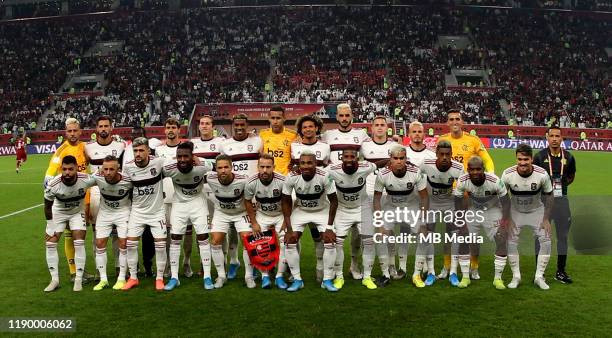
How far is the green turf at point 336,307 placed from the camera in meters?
6.06

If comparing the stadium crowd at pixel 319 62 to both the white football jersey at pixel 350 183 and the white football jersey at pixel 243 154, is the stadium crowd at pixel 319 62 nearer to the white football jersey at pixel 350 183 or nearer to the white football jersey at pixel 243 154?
the white football jersey at pixel 243 154

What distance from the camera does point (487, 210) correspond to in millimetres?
7539

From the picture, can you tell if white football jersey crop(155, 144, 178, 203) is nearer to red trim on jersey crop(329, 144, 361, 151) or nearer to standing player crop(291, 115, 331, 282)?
standing player crop(291, 115, 331, 282)

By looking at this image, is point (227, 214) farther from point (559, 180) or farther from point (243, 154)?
point (559, 180)

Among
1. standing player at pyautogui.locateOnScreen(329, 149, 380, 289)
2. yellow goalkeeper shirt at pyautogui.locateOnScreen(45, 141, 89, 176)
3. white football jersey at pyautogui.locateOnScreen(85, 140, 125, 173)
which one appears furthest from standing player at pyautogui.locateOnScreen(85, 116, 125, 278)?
standing player at pyautogui.locateOnScreen(329, 149, 380, 289)

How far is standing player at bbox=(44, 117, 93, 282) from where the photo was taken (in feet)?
26.4

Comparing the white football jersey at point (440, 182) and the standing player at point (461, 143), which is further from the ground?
the standing player at point (461, 143)

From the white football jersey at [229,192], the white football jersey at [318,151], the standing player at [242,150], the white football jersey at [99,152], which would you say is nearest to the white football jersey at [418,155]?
the white football jersey at [318,151]

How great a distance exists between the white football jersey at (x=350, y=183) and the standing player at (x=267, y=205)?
2.53ft

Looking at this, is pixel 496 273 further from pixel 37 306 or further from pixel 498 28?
pixel 498 28

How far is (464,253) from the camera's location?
761cm

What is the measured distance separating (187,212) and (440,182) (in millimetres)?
3655

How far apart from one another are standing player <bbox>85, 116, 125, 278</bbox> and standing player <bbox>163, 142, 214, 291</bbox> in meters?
Answer: 1.16

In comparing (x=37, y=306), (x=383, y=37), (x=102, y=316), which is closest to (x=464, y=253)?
(x=102, y=316)
